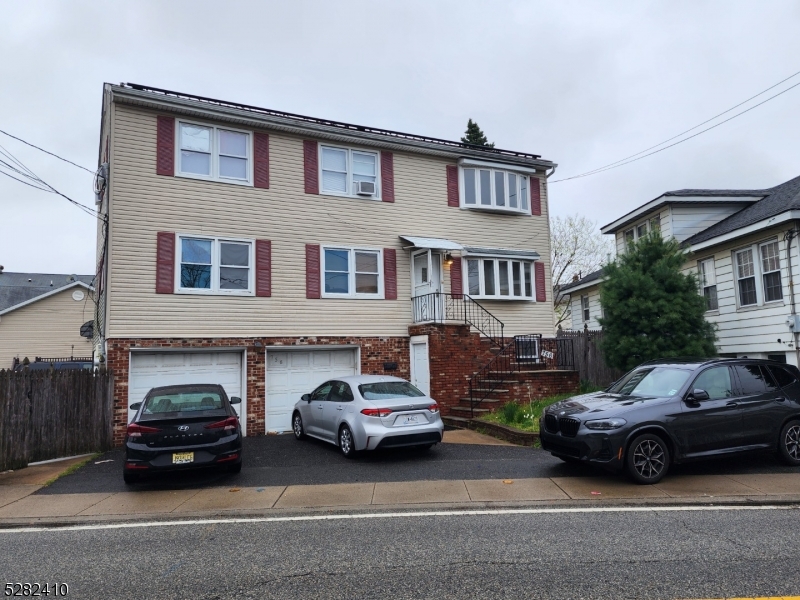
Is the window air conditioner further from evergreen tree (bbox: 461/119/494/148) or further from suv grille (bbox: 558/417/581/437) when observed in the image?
evergreen tree (bbox: 461/119/494/148)

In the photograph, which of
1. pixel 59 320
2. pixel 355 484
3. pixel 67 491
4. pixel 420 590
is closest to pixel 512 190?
pixel 355 484

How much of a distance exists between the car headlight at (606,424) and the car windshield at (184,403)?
563 cm

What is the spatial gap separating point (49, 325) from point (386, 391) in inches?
1040

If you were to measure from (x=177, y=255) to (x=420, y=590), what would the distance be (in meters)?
11.9

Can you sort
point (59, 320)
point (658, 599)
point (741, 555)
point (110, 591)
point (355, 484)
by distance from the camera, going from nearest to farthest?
point (658, 599) → point (110, 591) → point (741, 555) → point (355, 484) → point (59, 320)

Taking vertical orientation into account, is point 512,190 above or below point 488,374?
above

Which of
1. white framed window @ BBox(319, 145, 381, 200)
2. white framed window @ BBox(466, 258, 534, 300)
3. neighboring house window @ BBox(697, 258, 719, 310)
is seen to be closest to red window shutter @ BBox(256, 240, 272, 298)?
white framed window @ BBox(319, 145, 381, 200)

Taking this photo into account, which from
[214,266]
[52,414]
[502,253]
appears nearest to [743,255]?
[502,253]

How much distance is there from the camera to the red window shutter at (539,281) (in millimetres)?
19016

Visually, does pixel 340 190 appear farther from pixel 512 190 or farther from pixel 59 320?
pixel 59 320

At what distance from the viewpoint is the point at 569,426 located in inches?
340

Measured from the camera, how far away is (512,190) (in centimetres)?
1923

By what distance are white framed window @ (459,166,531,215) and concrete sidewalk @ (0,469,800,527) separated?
11454 mm

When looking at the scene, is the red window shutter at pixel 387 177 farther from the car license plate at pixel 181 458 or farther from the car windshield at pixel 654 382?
the car license plate at pixel 181 458
